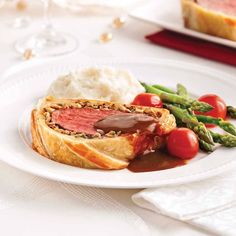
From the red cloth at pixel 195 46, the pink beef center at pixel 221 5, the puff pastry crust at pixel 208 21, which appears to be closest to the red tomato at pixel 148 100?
the red cloth at pixel 195 46

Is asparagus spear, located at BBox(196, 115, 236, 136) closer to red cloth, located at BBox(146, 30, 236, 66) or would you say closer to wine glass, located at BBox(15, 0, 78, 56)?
red cloth, located at BBox(146, 30, 236, 66)

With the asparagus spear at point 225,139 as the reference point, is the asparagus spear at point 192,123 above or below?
below

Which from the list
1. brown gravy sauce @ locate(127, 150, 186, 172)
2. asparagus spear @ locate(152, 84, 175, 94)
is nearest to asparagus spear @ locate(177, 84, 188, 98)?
asparagus spear @ locate(152, 84, 175, 94)

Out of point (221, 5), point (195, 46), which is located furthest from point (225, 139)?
point (221, 5)

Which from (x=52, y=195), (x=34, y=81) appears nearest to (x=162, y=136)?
(x=52, y=195)

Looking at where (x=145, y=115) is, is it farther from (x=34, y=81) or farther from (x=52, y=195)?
(x=34, y=81)

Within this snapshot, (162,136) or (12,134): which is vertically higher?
(162,136)

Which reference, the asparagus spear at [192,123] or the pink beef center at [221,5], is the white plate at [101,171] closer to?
the asparagus spear at [192,123]
